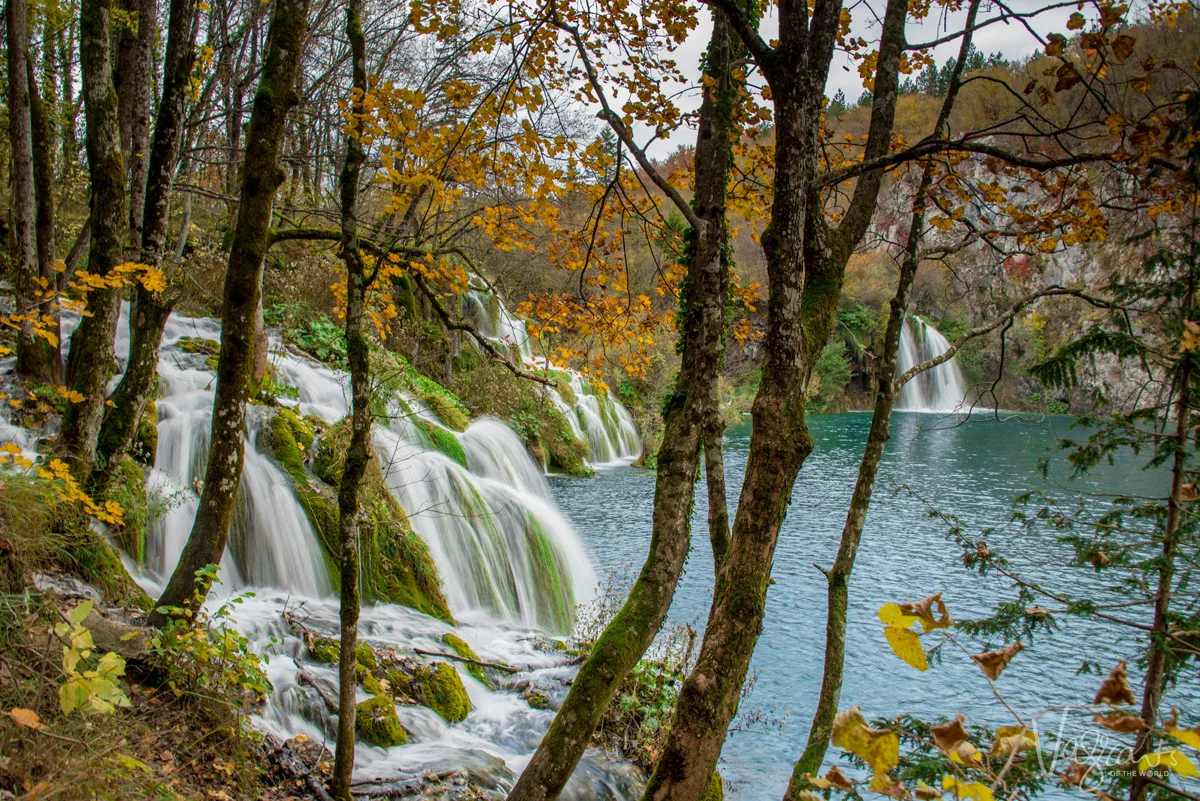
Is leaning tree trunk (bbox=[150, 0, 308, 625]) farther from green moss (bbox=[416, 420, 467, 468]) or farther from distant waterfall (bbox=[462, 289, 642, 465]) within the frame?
distant waterfall (bbox=[462, 289, 642, 465])

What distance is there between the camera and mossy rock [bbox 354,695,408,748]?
5086 mm

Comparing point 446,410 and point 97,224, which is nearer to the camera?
point 97,224

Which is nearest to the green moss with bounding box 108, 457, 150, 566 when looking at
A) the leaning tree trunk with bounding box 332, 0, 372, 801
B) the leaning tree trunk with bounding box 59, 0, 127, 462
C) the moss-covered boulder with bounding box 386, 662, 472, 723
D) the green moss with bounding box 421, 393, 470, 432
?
the leaning tree trunk with bounding box 59, 0, 127, 462

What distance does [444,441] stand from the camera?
11.7 m

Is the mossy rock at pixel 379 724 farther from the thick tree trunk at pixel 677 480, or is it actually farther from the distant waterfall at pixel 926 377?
the distant waterfall at pixel 926 377

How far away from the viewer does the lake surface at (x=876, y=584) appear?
7.30 metres

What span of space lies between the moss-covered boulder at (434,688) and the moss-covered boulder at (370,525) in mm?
1324

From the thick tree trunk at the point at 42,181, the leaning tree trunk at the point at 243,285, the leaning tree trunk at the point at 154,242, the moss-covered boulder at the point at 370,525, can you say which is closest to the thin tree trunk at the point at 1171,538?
the leaning tree trunk at the point at 243,285

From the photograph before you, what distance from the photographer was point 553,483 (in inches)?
632

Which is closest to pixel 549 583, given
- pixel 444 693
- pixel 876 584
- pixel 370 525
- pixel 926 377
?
pixel 370 525

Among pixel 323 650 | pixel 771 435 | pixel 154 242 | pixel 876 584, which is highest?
pixel 154 242

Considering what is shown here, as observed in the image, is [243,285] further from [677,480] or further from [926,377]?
[926,377]

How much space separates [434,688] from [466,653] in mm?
784

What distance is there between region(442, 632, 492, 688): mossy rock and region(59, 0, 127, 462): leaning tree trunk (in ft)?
11.1
